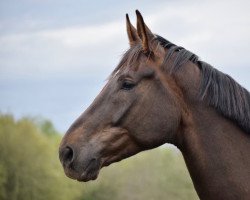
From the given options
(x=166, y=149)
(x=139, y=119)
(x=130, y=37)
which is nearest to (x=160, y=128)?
(x=139, y=119)

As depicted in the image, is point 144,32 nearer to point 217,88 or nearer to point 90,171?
point 217,88

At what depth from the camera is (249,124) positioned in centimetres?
656

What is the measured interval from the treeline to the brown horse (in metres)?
49.2

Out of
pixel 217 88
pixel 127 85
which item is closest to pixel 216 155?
pixel 217 88

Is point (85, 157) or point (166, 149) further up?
point (85, 157)

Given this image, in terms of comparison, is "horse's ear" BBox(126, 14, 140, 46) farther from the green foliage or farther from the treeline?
the green foliage

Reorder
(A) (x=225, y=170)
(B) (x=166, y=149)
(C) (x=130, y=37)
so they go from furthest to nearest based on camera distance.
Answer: (B) (x=166, y=149) < (C) (x=130, y=37) < (A) (x=225, y=170)

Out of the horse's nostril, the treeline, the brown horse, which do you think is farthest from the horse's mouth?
the treeline

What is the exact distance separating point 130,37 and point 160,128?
111 cm

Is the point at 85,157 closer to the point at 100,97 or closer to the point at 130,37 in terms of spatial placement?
the point at 100,97

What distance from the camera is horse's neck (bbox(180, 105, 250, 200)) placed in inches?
254

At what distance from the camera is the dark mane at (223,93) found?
6555mm

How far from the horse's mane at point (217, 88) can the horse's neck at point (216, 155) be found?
0.09m

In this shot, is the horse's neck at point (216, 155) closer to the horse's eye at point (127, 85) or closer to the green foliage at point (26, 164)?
the horse's eye at point (127, 85)
